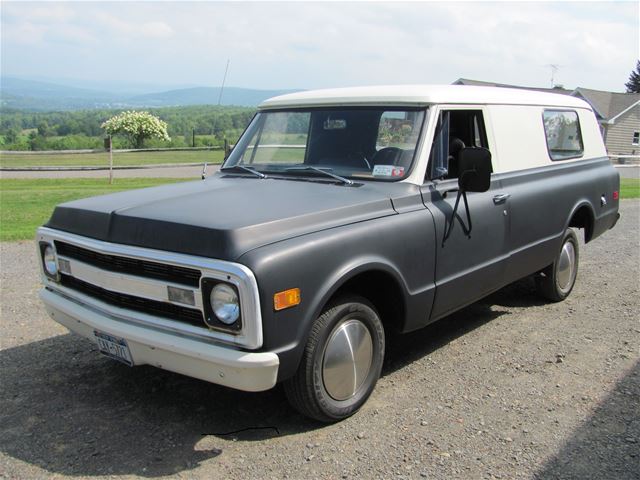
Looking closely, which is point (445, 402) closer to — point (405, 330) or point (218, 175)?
point (405, 330)

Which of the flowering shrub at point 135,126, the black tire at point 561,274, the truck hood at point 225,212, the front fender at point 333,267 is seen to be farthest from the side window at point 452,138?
the flowering shrub at point 135,126

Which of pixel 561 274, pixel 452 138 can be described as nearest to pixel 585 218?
pixel 561 274

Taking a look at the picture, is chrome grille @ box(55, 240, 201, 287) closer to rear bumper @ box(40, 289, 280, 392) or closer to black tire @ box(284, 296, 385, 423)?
rear bumper @ box(40, 289, 280, 392)

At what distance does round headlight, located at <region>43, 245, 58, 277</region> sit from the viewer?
4.01 m

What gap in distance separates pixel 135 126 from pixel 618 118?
35872mm

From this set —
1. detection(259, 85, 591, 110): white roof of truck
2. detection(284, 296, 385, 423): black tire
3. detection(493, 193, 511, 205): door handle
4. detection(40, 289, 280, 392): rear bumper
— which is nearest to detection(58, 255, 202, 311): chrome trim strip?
detection(40, 289, 280, 392): rear bumper

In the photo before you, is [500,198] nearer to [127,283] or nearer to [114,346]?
[127,283]

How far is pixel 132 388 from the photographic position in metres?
4.23

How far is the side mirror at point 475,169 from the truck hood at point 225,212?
376mm

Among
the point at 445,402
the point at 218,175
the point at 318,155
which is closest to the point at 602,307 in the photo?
the point at 445,402

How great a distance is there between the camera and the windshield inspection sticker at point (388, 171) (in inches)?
Answer: 167

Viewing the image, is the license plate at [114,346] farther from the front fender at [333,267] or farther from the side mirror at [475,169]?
the side mirror at [475,169]

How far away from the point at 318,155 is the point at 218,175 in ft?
2.91

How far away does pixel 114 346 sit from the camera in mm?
3512
